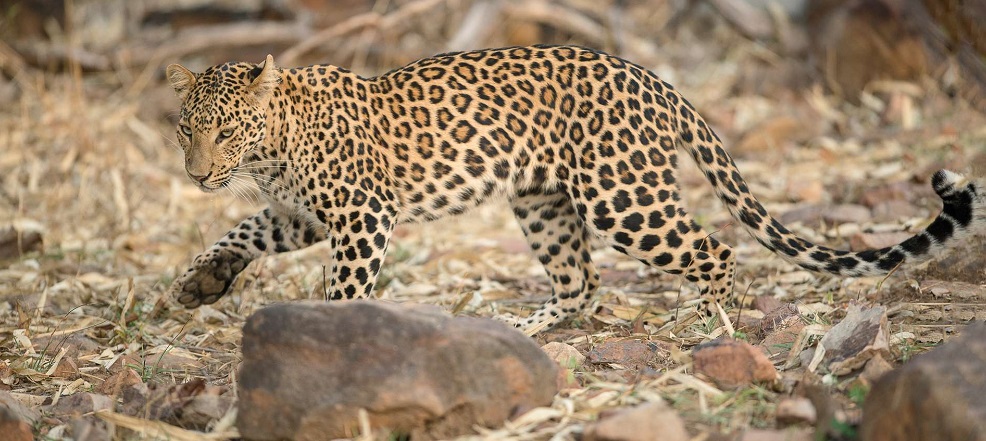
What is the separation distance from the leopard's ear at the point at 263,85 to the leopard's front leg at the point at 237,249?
0.99 metres

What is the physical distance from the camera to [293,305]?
486cm

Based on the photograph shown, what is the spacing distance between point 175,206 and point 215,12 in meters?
5.46

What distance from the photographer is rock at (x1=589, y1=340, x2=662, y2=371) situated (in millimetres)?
5891

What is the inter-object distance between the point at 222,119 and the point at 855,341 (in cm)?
395

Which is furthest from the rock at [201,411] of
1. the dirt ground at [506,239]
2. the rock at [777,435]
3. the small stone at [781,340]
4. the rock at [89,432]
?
the small stone at [781,340]

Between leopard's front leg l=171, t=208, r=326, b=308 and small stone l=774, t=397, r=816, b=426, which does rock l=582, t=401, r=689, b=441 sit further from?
leopard's front leg l=171, t=208, r=326, b=308

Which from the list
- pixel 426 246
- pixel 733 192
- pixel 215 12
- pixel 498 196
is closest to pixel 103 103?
pixel 215 12

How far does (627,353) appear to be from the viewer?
5996 mm

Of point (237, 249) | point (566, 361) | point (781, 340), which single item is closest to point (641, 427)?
Answer: point (566, 361)

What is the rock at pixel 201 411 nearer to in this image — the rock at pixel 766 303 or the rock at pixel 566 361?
the rock at pixel 566 361

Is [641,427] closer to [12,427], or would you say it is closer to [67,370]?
[12,427]

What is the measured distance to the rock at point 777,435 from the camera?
434 cm

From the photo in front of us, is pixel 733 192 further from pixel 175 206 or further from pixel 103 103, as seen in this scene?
pixel 103 103

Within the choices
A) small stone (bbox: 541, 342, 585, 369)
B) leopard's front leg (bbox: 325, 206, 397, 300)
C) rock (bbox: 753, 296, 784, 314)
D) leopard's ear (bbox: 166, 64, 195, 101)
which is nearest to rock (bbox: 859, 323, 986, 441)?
small stone (bbox: 541, 342, 585, 369)
